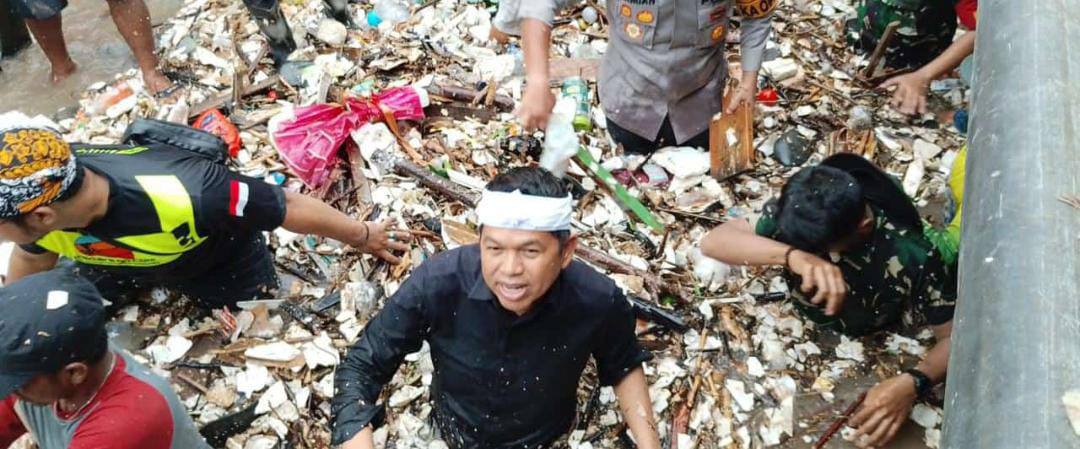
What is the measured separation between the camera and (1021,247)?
1.13m

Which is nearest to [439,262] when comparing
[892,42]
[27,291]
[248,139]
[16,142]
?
[27,291]

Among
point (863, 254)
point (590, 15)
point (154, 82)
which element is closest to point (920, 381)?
point (863, 254)

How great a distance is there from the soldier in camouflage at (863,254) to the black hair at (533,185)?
1.12 metres

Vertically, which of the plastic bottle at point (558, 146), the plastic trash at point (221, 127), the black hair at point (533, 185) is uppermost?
the black hair at point (533, 185)

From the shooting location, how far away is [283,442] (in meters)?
3.95

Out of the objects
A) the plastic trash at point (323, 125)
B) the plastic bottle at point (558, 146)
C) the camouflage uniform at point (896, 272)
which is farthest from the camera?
the plastic trash at point (323, 125)

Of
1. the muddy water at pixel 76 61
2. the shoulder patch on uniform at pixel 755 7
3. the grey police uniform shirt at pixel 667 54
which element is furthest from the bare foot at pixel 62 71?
the shoulder patch on uniform at pixel 755 7

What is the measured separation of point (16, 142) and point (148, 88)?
10.7 ft

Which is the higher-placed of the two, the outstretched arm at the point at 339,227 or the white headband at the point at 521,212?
the white headband at the point at 521,212

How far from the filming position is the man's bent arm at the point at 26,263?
3.79 metres

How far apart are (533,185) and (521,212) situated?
0.12 metres

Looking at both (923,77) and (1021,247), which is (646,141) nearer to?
(923,77)

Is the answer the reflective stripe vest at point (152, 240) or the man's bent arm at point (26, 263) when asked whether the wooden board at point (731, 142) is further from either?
the man's bent arm at point (26, 263)

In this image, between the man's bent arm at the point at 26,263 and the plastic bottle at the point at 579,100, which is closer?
the man's bent arm at the point at 26,263
